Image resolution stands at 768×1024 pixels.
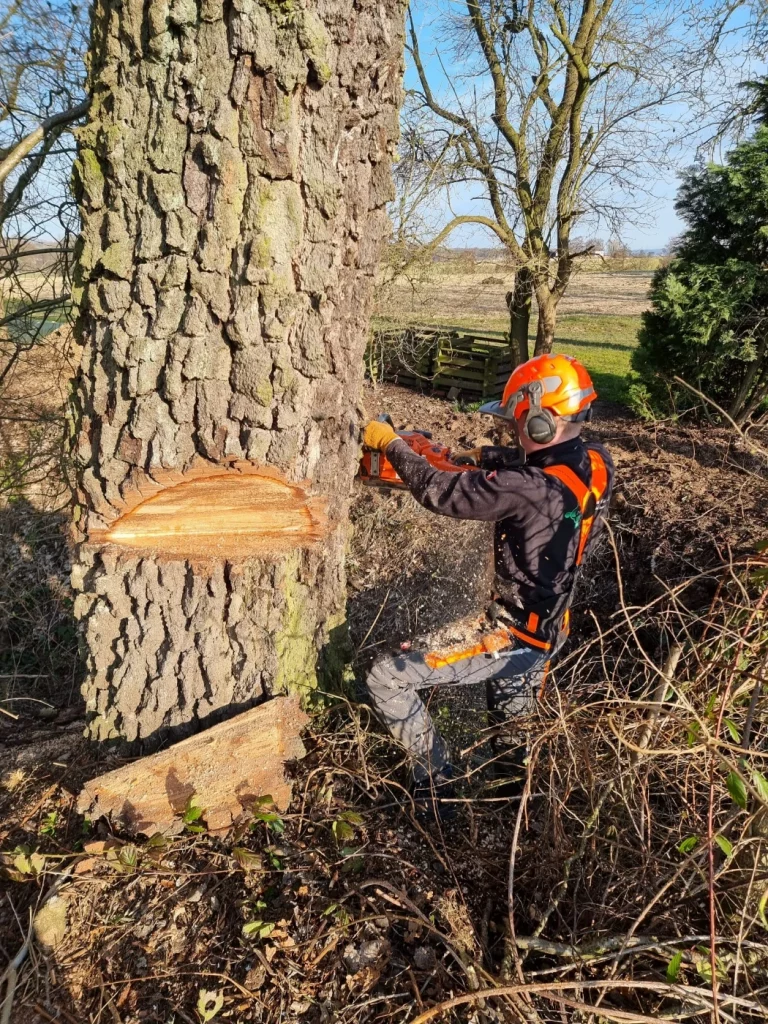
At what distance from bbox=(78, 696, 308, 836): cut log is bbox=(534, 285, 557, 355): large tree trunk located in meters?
9.30

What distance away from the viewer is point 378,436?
2641mm

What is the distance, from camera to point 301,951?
71.7 inches

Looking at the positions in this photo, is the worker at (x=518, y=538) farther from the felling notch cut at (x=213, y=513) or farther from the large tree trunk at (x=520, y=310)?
the large tree trunk at (x=520, y=310)

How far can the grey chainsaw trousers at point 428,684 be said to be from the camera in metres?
2.54

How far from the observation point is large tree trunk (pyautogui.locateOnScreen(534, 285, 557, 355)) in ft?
33.0

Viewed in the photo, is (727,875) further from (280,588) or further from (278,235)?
(278,235)

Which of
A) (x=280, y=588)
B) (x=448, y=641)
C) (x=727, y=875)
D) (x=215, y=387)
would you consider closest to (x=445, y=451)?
(x=448, y=641)

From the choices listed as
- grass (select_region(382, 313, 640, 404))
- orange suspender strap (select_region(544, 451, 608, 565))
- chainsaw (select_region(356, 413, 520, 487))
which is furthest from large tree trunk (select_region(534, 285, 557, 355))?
orange suspender strap (select_region(544, 451, 608, 565))

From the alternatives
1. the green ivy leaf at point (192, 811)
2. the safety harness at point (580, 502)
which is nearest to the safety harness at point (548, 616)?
the safety harness at point (580, 502)

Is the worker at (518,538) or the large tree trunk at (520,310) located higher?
the large tree trunk at (520,310)

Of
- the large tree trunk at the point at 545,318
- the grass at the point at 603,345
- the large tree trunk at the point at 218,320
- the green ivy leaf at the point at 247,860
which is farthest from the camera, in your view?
the grass at the point at 603,345

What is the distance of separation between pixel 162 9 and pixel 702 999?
2971mm

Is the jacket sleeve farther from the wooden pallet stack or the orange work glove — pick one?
the wooden pallet stack

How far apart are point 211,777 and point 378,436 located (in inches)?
58.8
